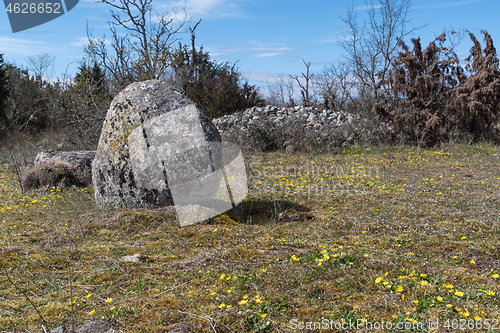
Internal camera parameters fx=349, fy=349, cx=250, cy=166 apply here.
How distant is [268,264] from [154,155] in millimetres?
3058

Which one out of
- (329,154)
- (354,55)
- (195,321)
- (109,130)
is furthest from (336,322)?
(354,55)

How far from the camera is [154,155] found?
19.3ft

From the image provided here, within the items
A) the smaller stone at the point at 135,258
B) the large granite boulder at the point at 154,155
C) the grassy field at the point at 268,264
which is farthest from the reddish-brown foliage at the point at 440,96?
the smaller stone at the point at 135,258

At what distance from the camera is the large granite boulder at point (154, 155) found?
590 centimetres

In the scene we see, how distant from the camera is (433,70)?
48.3 ft

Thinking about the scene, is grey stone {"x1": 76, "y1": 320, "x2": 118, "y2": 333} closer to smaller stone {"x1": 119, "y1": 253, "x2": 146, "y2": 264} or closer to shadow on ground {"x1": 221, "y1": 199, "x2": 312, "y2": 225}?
smaller stone {"x1": 119, "y1": 253, "x2": 146, "y2": 264}

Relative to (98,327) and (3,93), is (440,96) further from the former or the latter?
(3,93)

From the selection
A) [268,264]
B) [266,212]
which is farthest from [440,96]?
[268,264]

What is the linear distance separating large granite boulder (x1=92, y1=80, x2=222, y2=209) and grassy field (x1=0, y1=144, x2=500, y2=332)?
1.38 ft

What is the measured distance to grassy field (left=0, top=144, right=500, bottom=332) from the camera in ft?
9.18

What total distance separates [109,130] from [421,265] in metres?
5.28

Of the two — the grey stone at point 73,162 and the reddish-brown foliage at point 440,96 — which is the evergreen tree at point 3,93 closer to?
the grey stone at point 73,162

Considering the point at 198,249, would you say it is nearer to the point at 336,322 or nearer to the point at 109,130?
the point at 336,322

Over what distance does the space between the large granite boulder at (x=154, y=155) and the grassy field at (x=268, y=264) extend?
42cm
